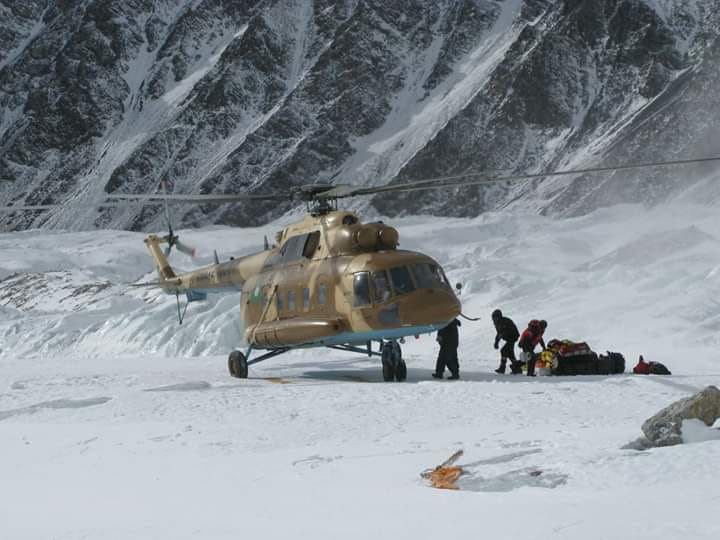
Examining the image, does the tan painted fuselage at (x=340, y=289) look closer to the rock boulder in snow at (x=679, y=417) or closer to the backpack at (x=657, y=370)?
the backpack at (x=657, y=370)

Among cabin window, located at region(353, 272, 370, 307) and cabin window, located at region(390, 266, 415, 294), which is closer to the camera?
cabin window, located at region(390, 266, 415, 294)

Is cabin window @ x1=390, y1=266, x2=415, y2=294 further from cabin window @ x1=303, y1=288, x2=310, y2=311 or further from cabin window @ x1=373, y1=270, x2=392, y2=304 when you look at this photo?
cabin window @ x1=303, y1=288, x2=310, y2=311

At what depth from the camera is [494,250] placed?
31250 mm

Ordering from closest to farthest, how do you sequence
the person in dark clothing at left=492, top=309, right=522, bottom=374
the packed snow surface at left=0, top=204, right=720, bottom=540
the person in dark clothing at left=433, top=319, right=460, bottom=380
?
1. the packed snow surface at left=0, top=204, right=720, bottom=540
2. the person in dark clothing at left=433, top=319, right=460, bottom=380
3. the person in dark clothing at left=492, top=309, right=522, bottom=374

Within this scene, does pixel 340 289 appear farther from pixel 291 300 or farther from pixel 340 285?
pixel 291 300

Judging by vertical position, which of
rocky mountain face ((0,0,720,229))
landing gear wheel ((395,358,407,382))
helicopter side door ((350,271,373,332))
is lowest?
landing gear wheel ((395,358,407,382))

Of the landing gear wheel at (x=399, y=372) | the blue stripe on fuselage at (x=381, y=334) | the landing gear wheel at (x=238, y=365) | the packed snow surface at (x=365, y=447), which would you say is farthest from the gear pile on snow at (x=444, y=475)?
the landing gear wheel at (x=238, y=365)

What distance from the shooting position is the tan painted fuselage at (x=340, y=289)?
11789 millimetres

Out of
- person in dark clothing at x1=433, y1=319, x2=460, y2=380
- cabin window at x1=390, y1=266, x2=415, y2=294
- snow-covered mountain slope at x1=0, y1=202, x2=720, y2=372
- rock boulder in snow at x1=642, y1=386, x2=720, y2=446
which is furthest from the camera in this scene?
snow-covered mountain slope at x1=0, y1=202, x2=720, y2=372

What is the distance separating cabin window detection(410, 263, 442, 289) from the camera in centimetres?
1186

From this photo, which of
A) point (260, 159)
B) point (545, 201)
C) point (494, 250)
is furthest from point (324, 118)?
point (494, 250)

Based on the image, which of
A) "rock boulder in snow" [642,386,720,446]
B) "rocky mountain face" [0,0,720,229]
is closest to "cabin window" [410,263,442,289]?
"rock boulder in snow" [642,386,720,446]

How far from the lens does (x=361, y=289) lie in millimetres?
12039

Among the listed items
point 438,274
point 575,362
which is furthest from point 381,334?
point 575,362
